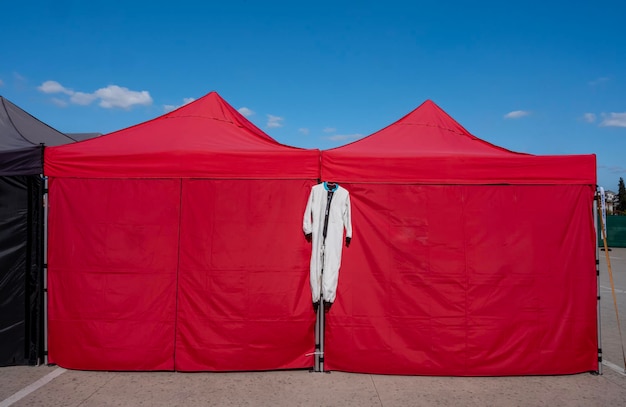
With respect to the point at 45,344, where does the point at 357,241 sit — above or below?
above

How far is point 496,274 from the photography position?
4809mm

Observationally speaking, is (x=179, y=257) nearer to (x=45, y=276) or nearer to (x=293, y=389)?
(x=45, y=276)

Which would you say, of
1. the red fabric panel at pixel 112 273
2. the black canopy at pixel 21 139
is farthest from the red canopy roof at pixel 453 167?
the black canopy at pixel 21 139

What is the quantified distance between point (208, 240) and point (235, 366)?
1.52 m

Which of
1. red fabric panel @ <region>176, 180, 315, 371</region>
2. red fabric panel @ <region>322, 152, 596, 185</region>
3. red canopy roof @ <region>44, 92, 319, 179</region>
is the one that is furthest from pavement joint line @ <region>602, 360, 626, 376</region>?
red canopy roof @ <region>44, 92, 319, 179</region>

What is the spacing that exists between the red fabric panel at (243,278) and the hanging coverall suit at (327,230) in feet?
0.48

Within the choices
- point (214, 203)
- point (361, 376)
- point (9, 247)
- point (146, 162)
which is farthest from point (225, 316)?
point (9, 247)

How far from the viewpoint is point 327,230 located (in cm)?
476

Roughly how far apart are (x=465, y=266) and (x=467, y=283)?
0.20m

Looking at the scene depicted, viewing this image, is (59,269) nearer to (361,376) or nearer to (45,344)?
(45,344)

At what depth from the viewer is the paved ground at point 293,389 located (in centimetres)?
403

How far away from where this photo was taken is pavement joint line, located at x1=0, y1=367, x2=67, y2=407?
3949mm

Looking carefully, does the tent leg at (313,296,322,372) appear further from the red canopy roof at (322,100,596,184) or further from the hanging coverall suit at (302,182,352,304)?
the red canopy roof at (322,100,596,184)

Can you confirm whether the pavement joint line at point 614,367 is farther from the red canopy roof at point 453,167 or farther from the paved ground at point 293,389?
the red canopy roof at point 453,167
